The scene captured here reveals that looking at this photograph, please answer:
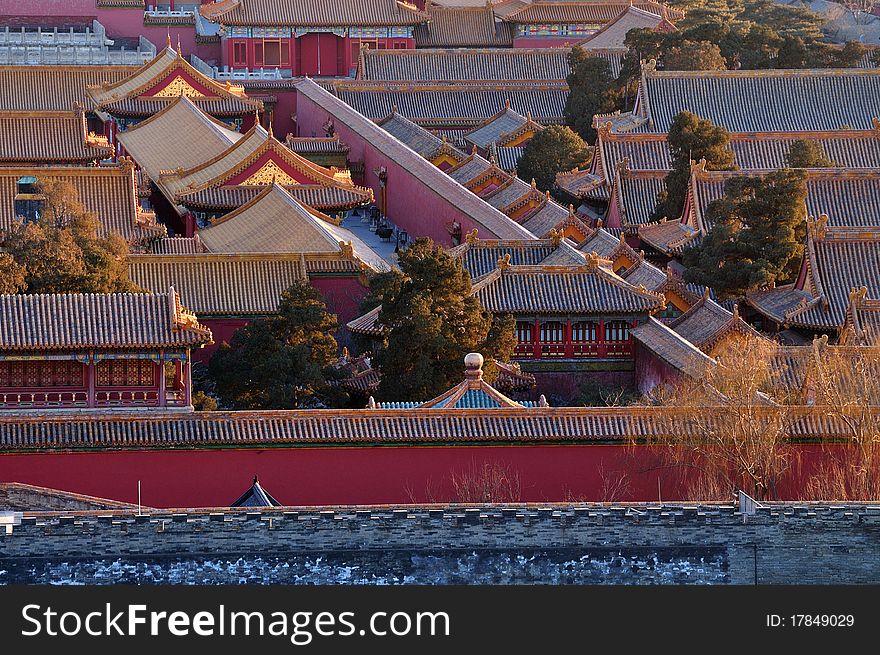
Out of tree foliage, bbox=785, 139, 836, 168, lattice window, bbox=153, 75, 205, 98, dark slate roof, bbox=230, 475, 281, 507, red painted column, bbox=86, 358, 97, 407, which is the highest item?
tree foliage, bbox=785, 139, 836, 168

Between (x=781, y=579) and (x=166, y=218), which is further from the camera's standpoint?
(x=166, y=218)

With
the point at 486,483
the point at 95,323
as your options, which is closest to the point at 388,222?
the point at 95,323

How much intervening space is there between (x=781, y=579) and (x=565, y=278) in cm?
1230

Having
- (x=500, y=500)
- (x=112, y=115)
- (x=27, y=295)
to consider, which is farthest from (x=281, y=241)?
(x=112, y=115)

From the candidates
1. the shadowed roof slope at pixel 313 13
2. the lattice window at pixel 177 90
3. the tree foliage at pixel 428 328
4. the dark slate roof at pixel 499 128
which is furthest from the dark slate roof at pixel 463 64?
the tree foliage at pixel 428 328

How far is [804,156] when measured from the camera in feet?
161

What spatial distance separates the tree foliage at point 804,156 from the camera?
49.1 m

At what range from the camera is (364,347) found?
3822 cm

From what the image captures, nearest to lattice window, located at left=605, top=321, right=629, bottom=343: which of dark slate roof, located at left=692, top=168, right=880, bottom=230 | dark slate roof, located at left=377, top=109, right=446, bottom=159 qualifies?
dark slate roof, located at left=692, top=168, right=880, bottom=230

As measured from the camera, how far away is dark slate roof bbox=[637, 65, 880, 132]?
193 ft

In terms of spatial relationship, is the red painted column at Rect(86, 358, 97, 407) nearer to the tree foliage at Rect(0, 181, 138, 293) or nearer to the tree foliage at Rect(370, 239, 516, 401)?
the tree foliage at Rect(0, 181, 138, 293)

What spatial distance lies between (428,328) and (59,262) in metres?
5.90

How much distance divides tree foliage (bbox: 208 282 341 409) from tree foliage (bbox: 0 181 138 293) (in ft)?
7.30

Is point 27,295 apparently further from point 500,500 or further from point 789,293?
point 789,293
